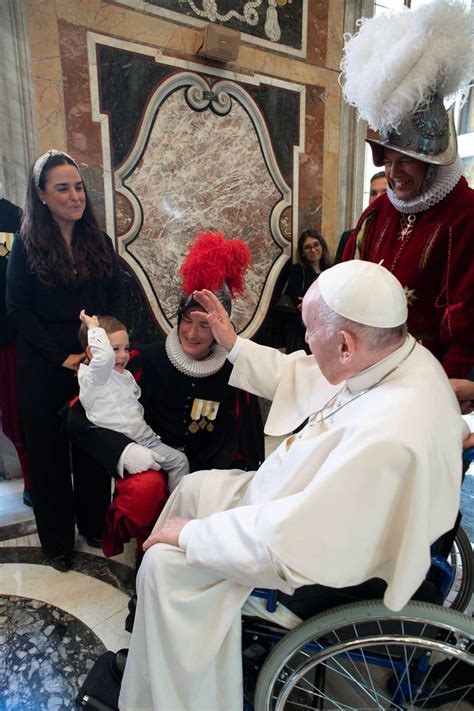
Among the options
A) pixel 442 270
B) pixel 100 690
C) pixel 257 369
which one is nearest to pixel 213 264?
pixel 257 369

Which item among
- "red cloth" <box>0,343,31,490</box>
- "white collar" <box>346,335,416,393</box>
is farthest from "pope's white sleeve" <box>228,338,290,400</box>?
"red cloth" <box>0,343,31,490</box>

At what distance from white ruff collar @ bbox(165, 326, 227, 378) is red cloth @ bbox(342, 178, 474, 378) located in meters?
0.83

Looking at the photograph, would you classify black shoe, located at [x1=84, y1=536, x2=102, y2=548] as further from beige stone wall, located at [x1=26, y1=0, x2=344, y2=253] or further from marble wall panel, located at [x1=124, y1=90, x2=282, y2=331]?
beige stone wall, located at [x1=26, y1=0, x2=344, y2=253]

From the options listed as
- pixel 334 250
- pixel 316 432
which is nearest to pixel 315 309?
pixel 316 432

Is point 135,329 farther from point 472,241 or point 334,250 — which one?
point 472,241

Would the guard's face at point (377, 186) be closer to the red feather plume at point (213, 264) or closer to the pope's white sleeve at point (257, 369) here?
the red feather plume at point (213, 264)

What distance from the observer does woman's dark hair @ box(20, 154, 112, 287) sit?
→ 2.23 metres

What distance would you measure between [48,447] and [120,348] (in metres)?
0.70

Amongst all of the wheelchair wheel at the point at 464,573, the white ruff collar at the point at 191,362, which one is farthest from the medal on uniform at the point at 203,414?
the wheelchair wheel at the point at 464,573

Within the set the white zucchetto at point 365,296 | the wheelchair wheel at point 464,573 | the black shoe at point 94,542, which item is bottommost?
the black shoe at point 94,542

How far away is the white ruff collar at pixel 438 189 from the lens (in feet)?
5.54

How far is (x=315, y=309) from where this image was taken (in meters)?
1.39

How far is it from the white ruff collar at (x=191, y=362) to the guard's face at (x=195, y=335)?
0.07 ft

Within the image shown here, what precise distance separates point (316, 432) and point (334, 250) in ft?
11.7
